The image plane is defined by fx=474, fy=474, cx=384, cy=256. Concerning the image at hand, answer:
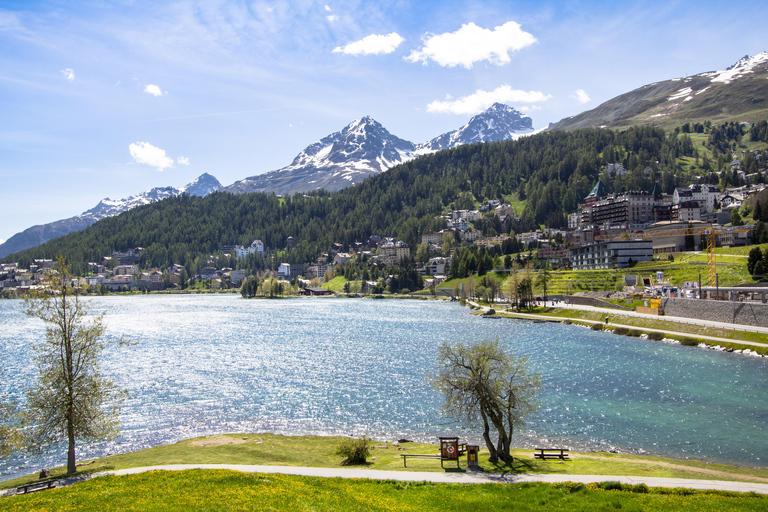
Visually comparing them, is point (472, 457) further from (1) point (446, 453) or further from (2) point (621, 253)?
(2) point (621, 253)

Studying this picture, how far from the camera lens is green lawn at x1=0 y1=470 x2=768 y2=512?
18.3 meters

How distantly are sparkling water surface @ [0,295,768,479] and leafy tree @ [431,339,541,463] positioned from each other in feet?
22.1

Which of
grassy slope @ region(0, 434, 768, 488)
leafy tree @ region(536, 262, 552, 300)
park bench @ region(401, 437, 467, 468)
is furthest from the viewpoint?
leafy tree @ region(536, 262, 552, 300)

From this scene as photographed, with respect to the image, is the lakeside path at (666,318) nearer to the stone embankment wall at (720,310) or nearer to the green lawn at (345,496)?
the stone embankment wall at (720,310)

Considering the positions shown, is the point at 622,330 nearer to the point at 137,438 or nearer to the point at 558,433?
the point at 558,433

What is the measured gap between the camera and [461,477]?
2361cm

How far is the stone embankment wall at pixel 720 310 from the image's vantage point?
216 ft

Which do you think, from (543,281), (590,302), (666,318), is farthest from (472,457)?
(543,281)

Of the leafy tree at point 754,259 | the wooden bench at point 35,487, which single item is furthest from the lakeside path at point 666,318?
the wooden bench at point 35,487

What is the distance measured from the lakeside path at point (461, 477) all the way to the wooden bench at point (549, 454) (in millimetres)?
4039

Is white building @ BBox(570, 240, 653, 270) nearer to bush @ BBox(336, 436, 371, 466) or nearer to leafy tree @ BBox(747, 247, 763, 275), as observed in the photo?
leafy tree @ BBox(747, 247, 763, 275)

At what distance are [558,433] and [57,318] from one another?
34.2 m

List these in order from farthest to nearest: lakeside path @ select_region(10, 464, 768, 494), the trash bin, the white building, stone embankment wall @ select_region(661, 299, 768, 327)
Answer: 1. the white building
2. stone embankment wall @ select_region(661, 299, 768, 327)
3. the trash bin
4. lakeside path @ select_region(10, 464, 768, 494)

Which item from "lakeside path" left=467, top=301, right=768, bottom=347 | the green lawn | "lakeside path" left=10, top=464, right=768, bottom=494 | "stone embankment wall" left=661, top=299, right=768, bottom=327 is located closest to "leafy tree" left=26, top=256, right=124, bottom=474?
"lakeside path" left=10, top=464, right=768, bottom=494
